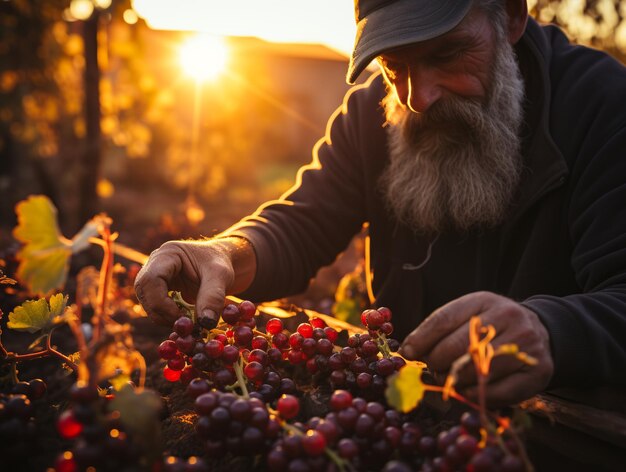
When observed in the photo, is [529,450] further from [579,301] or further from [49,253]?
[49,253]

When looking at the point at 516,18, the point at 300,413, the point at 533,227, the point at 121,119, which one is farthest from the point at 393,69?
the point at 121,119

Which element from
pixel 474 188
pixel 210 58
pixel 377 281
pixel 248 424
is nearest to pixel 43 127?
pixel 210 58

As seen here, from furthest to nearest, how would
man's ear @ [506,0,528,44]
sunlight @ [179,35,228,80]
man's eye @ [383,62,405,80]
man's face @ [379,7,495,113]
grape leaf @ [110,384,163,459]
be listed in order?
sunlight @ [179,35,228,80]
man's ear @ [506,0,528,44]
man's eye @ [383,62,405,80]
man's face @ [379,7,495,113]
grape leaf @ [110,384,163,459]

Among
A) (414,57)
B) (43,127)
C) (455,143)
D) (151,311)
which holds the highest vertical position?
(414,57)

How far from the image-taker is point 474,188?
2354mm

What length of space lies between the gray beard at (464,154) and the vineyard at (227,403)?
102 cm

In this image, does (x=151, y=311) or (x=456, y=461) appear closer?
(x=456, y=461)

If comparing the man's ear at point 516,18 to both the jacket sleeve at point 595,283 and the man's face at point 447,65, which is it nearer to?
the man's face at point 447,65

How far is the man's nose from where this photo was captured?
215cm

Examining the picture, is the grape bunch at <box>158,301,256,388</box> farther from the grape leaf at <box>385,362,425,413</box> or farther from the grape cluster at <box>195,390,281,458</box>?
the grape leaf at <box>385,362,425,413</box>

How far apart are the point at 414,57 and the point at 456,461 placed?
155cm

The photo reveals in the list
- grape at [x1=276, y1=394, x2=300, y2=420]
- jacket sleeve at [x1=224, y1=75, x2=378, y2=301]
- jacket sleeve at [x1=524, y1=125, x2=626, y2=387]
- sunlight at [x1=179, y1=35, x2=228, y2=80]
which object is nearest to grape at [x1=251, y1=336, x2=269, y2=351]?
grape at [x1=276, y1=394, x2=300, y2=420]

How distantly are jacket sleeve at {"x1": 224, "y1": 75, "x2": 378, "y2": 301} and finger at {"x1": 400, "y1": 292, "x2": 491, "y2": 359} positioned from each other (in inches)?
53.0

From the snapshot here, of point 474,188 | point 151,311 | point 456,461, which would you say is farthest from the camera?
point 474,188
